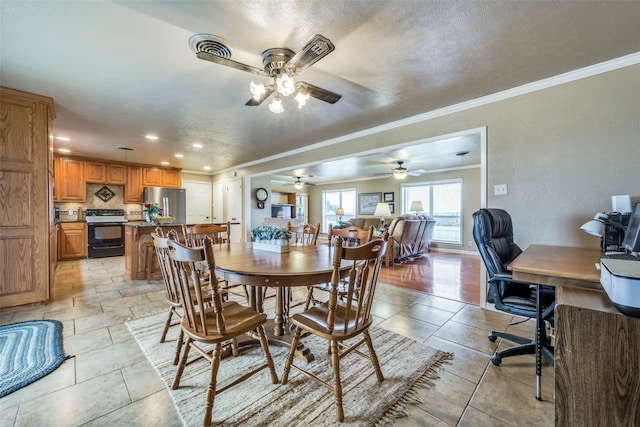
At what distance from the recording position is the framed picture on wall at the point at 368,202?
351 inches

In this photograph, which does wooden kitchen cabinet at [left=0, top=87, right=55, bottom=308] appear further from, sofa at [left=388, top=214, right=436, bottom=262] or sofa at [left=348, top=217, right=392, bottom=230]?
sofa at [left=348, top=217, right=392, bottom=230]

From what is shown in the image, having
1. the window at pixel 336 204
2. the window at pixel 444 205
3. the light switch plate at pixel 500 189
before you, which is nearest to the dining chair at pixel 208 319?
the light switch plate at pixel 500 189

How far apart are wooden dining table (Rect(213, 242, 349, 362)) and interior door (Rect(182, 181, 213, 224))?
5986 millimetres

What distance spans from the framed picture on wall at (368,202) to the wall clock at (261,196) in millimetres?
3722

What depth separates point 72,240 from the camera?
18.7 ft

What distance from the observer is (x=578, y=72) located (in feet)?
7.65

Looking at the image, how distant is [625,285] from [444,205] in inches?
279

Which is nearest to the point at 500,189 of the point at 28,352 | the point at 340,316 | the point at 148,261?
Answer: the point at 340,316

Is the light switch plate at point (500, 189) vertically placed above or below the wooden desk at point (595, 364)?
above

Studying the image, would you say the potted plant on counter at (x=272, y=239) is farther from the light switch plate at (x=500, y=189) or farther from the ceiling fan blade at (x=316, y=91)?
the light switch plate at (x=500, y=189)

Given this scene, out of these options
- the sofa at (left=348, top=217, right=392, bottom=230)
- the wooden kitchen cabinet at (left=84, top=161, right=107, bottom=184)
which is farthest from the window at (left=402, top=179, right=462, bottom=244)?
the wooden kitchen cabinet at (left=84, top=161, right=107, bottom=184)

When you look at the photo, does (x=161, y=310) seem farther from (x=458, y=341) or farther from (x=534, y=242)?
(x=534, y=242)

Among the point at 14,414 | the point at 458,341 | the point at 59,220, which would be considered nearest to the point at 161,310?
the point at 14,414

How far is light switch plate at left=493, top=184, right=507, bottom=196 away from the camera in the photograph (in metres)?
2.78
